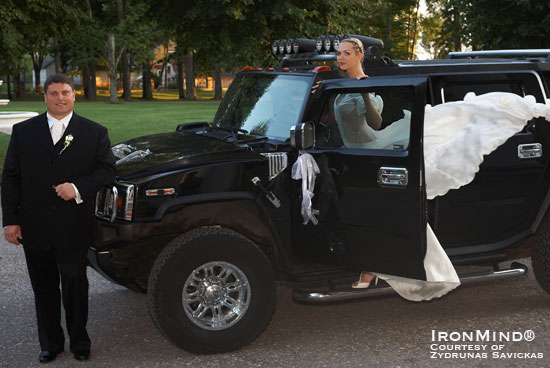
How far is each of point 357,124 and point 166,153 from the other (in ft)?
4.42

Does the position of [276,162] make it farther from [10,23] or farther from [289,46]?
[10,23]

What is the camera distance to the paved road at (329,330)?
15.6 ft

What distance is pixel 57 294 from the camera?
191 inches

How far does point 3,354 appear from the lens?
193 inches

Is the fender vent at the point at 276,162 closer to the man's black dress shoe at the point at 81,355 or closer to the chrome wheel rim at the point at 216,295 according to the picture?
the chrome wheel rim at the point at 216,295

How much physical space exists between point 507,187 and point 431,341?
4.03ft

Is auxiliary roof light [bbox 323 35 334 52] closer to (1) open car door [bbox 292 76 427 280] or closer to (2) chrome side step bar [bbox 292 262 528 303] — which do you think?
(1) open car door [bbox 292 76 427 280]

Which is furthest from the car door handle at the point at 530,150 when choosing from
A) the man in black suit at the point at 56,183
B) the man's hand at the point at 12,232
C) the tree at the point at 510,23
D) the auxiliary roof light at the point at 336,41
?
the tree at the point at 510,23

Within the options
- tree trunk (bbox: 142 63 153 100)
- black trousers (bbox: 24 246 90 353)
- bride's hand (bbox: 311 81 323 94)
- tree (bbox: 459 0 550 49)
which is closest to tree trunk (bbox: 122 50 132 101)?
tree trunk (bbox: 142 63 153 100)

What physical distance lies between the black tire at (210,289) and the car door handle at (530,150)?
2.01 metres

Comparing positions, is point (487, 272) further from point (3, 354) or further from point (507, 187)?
point (3, 354)

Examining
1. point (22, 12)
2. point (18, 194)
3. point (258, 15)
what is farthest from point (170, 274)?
point (22, 12)

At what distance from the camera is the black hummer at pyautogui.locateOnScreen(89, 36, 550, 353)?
4.71 meters

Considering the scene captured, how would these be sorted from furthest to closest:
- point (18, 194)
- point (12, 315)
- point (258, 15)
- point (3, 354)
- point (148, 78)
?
point (148, 78)
point (258, 15)
point (12, 315)
point (3, 354)
point (18, 194)
